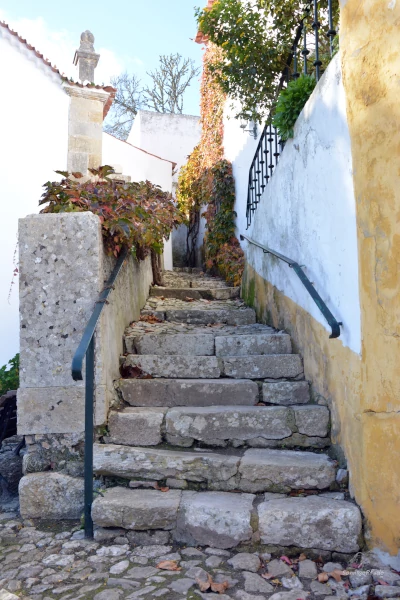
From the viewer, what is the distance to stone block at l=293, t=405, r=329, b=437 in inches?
113

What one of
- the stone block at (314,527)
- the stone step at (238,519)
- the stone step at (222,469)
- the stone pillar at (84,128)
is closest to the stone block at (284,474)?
the stone step at (222,469)

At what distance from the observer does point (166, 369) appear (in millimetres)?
3412

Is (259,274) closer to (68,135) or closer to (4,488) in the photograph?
(4,488)

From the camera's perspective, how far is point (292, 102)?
347cm

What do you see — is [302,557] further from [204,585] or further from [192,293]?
[192,293]

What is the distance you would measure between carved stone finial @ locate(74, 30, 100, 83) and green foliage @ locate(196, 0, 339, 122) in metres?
3.28

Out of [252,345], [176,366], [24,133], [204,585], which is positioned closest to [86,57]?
[24,133]

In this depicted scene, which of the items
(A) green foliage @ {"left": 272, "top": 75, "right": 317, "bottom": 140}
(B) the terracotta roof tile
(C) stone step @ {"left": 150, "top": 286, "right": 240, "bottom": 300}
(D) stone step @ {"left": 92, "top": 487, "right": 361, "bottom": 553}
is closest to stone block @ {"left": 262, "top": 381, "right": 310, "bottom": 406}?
(D) stone step @ {"left": 92, "top": 487, "right": 361, "bottom": 553}

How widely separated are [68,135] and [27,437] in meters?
5.91

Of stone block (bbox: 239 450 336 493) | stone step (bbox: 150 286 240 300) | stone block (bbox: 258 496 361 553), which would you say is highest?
stone step (bbox: 150 286 240 300)

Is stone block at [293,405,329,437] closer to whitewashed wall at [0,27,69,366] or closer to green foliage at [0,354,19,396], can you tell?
green foliage at [0,354,19,396]

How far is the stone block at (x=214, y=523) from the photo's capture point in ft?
7.57

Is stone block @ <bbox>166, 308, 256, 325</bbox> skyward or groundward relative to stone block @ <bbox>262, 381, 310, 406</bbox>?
skyward

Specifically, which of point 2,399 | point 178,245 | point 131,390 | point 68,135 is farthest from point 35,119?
point 131,390
